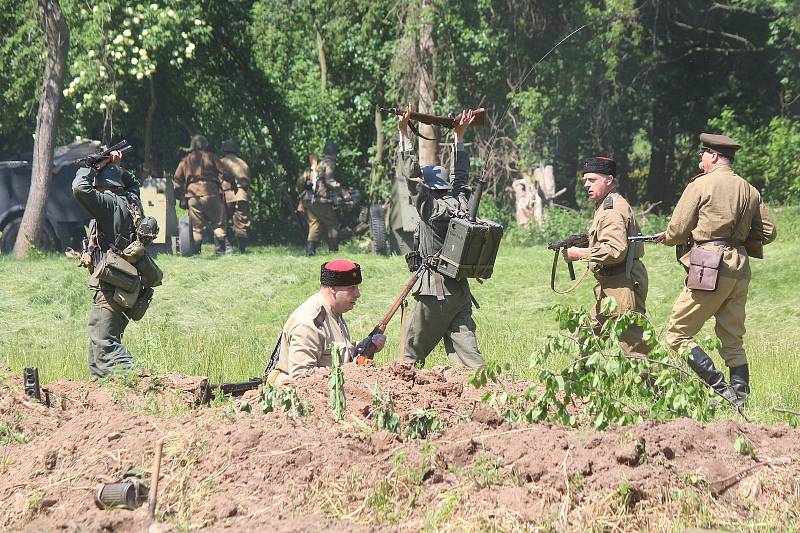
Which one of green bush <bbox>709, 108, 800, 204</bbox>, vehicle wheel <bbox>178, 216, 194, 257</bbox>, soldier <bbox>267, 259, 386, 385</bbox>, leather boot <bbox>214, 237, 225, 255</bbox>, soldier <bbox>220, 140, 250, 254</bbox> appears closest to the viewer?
soldier <bbox>267, 259, 386, 385</bbox>

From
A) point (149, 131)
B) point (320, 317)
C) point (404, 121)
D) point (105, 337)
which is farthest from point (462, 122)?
point (149, 131)

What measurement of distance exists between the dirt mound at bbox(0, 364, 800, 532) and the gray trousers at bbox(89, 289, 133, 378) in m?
2.25

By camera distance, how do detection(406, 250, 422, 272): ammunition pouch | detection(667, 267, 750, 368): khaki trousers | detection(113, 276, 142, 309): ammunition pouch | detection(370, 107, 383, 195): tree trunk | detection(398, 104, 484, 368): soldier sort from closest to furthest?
detection(667, 267, 750, 368): khaki trousers, detection(398, 104, 484, 368): soldier, detection(406, 250, 422, 272): ammunition pouch, detection(113, 276, 142, 309): ammunition pouch, detection(370, 107, 383, 195): tree trunk

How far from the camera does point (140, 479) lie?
5.71 metres

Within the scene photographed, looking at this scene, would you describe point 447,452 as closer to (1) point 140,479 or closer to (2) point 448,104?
(1) point 140,479

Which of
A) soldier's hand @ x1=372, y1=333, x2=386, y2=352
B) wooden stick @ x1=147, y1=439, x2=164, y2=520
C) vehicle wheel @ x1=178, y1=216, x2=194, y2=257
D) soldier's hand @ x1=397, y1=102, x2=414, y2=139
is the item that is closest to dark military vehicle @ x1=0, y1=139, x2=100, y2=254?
vehicle wheel @ x1=178, y1=216, x2=194, y2=257

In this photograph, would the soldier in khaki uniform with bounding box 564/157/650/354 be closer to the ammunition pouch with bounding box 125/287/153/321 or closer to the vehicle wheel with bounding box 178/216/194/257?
the ammunition pouch with bounding box 125/287/153/321

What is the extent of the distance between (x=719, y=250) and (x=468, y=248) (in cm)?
170

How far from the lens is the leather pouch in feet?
26.6

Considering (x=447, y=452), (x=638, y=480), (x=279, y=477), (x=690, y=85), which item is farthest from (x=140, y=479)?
(x=690, y=85)

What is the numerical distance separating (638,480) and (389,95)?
16.7 meters

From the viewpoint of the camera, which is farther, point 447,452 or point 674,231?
point 674,231

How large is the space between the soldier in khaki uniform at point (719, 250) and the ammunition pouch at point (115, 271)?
3.85 meters

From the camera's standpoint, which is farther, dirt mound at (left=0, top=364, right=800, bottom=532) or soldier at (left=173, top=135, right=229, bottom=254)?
soldier at (left=173, top=135, right=229, bottom=254)
